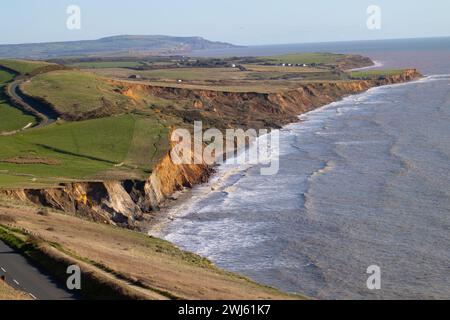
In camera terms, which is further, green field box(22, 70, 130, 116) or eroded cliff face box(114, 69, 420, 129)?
eroded cliff face box(114, 69, 420, 129)

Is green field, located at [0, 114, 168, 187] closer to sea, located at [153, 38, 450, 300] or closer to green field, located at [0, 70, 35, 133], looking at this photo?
green field, located at [0, 70, 35, 133]

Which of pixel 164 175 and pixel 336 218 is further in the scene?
pixel 164 175

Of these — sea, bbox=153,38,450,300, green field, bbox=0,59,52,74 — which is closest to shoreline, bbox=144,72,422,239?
sea, bbox=153,38,450,300

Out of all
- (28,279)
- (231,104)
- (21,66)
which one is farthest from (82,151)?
(21,66)

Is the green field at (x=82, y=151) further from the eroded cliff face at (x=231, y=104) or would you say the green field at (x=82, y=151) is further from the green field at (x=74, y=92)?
the eroded cliff face at (x=231, y=104)

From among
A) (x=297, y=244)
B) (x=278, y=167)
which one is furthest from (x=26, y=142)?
(x=297, y=244)

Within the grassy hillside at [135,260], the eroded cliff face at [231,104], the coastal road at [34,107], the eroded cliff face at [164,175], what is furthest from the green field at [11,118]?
the grassy hillside at [135,260]

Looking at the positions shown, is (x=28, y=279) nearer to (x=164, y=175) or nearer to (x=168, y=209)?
(x=168, y=209)
